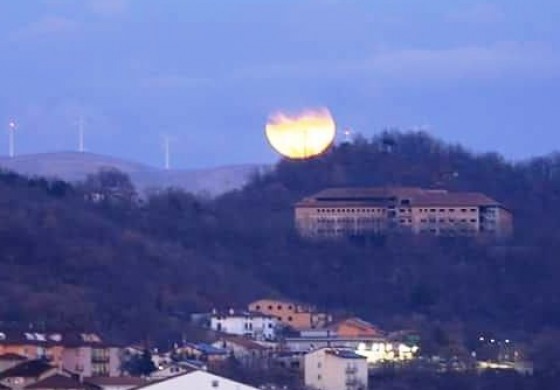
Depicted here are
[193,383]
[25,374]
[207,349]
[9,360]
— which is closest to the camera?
[193,383]

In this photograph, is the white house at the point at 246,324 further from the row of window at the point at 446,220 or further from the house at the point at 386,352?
the row of window at the point at 446,220

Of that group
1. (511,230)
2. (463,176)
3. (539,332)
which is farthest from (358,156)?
(539,332)

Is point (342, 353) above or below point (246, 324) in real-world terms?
below

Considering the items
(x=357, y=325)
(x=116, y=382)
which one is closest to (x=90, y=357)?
(x=116, y=382)

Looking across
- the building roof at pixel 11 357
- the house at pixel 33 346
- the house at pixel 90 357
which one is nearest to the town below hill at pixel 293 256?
the house at pixel 33 346

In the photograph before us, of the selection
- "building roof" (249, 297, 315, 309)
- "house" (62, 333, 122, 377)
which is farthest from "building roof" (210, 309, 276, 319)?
"house" (62, 333, 122, 377)

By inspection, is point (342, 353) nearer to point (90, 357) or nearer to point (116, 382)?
point (90, 357)

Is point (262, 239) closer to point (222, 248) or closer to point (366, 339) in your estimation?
point (222, 248)
